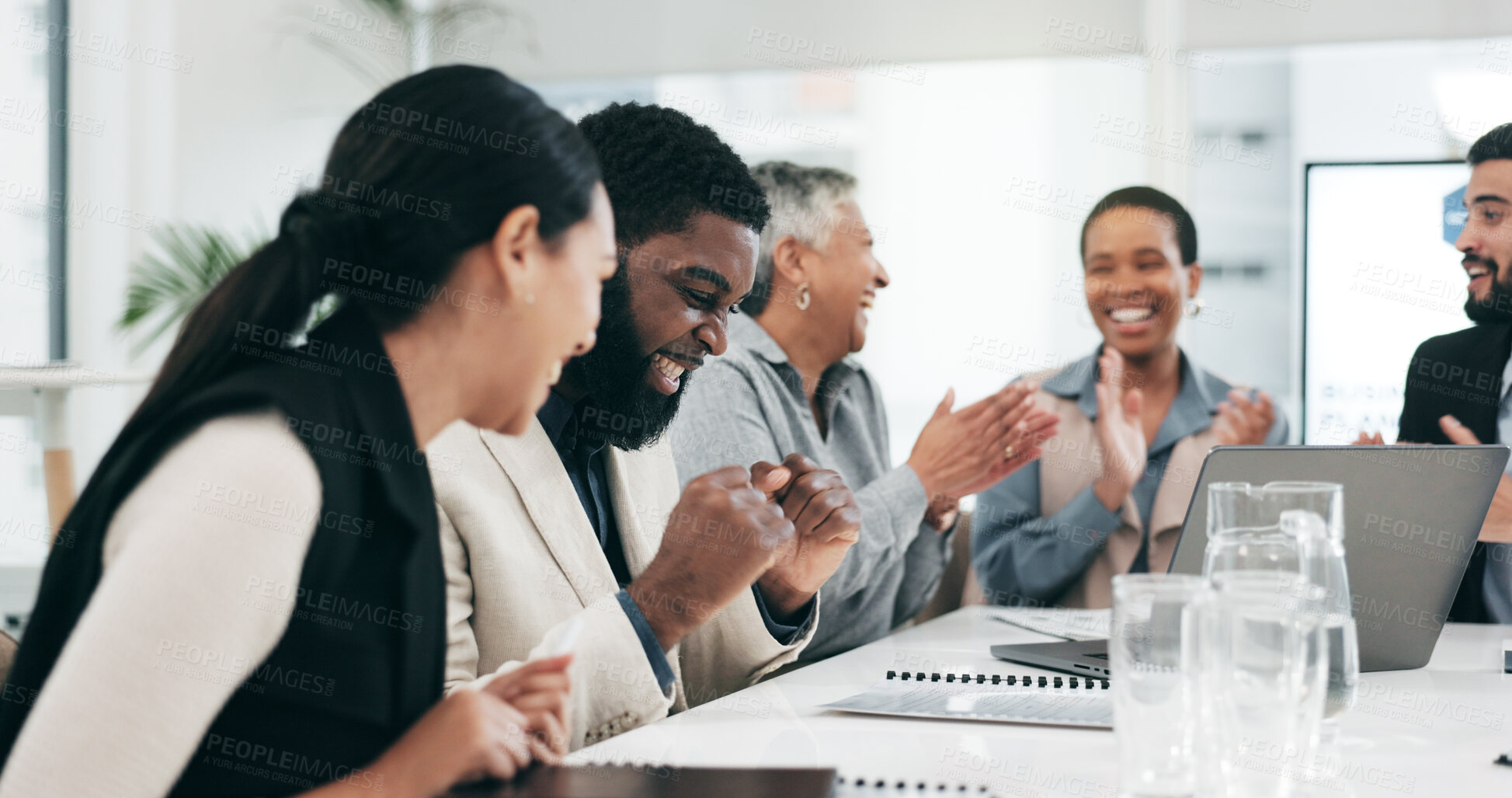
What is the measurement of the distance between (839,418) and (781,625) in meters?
0.82

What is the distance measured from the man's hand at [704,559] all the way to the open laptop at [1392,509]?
19.4 inches

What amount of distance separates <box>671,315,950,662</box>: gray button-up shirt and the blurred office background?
168 cm

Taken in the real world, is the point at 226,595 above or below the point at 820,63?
below

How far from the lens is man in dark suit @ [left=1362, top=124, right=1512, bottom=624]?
2391mm

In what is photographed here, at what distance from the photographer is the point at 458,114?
0.91m

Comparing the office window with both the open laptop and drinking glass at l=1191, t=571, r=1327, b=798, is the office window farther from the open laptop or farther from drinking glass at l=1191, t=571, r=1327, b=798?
drinking glass at l=1191, t=571, r=1327, b=798

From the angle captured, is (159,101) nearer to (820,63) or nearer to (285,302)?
(820,63)

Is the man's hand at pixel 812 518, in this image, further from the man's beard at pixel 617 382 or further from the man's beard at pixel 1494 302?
the man's beard at pixel 1494 302

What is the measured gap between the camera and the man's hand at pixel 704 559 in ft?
4.17

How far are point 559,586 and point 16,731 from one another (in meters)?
0.65

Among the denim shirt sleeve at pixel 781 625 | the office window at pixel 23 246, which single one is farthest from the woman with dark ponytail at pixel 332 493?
the office window at pixel 23 246

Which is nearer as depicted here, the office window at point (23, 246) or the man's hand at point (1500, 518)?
the man's hand at point (1500, 518)

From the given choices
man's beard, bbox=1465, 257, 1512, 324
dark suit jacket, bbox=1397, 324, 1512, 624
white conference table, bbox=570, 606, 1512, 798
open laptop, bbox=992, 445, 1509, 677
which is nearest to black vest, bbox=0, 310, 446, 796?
white conference table, bbox=570, 606, 1512, 798

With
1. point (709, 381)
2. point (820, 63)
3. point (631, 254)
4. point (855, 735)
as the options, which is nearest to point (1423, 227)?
point (820, 63)
